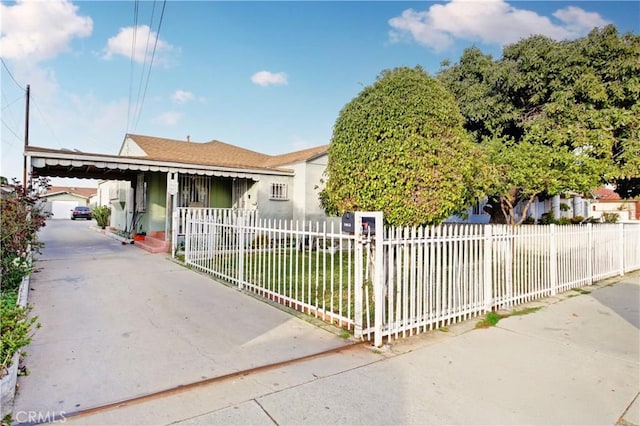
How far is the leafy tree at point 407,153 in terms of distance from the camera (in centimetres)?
483

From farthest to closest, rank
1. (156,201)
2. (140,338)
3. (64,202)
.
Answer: (64,202) → (156,201) → (140,338)

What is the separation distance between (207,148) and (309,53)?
8.71m

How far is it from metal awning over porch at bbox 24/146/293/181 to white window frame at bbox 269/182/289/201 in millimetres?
472

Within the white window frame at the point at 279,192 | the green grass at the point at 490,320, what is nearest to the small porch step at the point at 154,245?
the white window frame at the point at 279,192

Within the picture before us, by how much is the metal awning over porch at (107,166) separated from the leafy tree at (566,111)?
8519 millimetres

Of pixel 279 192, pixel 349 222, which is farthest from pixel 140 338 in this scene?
pixel 279 192

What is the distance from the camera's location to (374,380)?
3.37m

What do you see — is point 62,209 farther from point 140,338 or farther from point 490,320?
point 490,320

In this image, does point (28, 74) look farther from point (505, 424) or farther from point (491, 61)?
point (505, 424)

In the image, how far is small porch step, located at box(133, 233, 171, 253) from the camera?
12.0 m

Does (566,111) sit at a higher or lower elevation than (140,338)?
higher

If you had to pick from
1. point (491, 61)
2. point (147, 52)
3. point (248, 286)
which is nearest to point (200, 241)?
point (248, 286)

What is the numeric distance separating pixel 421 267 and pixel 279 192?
34.9 ft

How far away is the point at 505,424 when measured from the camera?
2.68 meters
